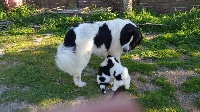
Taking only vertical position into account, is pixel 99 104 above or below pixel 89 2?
below

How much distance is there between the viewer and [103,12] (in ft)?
32.2

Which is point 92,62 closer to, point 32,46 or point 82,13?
point 32,46

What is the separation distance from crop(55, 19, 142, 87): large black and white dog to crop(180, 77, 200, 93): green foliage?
A: 4.34 ft

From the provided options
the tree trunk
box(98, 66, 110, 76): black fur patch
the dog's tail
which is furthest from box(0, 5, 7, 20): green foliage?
box(98, 66, 110, 76): black fur patch

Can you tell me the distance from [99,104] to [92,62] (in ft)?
5.87

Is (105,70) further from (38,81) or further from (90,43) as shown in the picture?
(38,81)

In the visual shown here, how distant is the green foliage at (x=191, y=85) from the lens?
17.3 ft

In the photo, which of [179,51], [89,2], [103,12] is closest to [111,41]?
[179,51]

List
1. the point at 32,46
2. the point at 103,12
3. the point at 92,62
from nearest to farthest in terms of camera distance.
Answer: the point at 92,62, the point at 32,46, the point at 103,12

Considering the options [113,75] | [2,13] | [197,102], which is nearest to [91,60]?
[113,75]

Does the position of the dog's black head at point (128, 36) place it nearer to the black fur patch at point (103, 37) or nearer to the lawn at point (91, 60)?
the black fur patch at point (103, 37)

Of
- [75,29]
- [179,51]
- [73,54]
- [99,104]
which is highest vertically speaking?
[75,29]

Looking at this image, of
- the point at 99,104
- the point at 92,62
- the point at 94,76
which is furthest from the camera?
the point at 92,62

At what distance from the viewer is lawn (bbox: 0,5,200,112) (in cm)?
512
